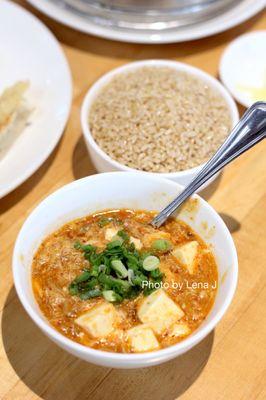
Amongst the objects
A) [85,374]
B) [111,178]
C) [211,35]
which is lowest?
[85,374]

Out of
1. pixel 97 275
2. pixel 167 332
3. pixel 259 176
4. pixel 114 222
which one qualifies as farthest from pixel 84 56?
pixel 167 332

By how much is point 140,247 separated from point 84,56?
132 cm

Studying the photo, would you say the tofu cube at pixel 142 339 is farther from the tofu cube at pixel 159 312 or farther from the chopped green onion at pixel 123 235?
the chopped green onion at pixel 123 235

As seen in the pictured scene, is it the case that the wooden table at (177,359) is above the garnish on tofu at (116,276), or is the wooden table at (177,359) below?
below

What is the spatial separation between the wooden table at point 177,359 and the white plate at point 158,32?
0.51 meters

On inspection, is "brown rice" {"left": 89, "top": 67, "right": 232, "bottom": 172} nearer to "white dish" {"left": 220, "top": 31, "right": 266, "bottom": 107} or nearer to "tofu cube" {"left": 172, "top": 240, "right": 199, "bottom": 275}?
"white dish" {"left": 220, "top": 31, "right": 266, "bottom": 107}

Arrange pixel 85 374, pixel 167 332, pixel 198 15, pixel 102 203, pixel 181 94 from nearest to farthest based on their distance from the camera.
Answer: pixel 167 332, pixel 85 374, pixel 102 203, pixel 181 94, pixel 198 15

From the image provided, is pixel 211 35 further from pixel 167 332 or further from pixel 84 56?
pixel 167 332

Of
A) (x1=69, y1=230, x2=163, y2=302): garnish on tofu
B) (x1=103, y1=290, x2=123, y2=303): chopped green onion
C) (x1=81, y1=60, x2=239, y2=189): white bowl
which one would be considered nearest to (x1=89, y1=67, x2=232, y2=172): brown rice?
(x1=81, y1=60, x2=239, y2=189): white bowl

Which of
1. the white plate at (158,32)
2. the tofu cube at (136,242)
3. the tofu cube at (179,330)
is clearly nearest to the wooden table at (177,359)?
the tofu cube at (179,330)

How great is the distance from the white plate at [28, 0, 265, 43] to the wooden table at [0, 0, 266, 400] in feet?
1.68

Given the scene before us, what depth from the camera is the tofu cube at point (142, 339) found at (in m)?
1.46

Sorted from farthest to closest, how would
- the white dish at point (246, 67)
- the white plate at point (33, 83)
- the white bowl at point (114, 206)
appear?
the white dish at point (246, 67) → the white plate at point (33, 83) → the white bowl at point (114, 206)

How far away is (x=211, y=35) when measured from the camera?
2777 mm
